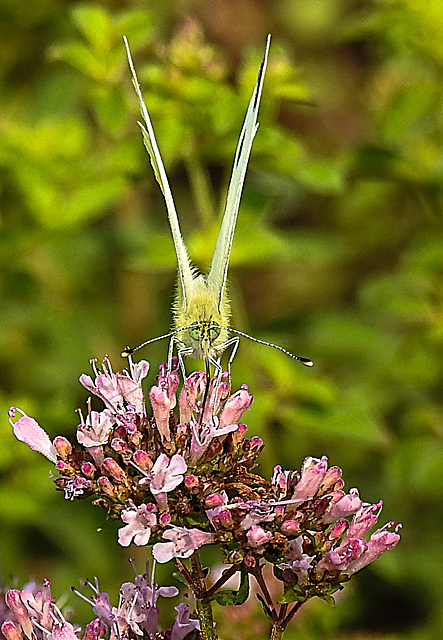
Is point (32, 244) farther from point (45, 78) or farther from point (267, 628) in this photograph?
point (267, 628)

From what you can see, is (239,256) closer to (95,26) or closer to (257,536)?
(95,26)

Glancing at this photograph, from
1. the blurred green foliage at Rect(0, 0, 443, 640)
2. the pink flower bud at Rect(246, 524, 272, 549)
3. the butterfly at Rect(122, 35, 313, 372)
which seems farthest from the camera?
the blurred green foliage at Rect(0, 0, 443, 640)

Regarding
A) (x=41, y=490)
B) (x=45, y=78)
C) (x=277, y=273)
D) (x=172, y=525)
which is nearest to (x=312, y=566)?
(x=172, y=525)

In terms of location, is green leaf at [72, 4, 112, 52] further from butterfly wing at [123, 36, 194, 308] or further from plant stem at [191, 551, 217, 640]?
plant stem at [191, 551, 217, 640]

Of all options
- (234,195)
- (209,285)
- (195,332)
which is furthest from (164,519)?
(234,195)

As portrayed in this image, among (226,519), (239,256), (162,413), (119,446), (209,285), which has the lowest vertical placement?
(226,519)

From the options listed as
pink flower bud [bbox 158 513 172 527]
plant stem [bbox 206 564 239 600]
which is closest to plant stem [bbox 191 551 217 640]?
plant stem [bbox 206 564 239 600]
